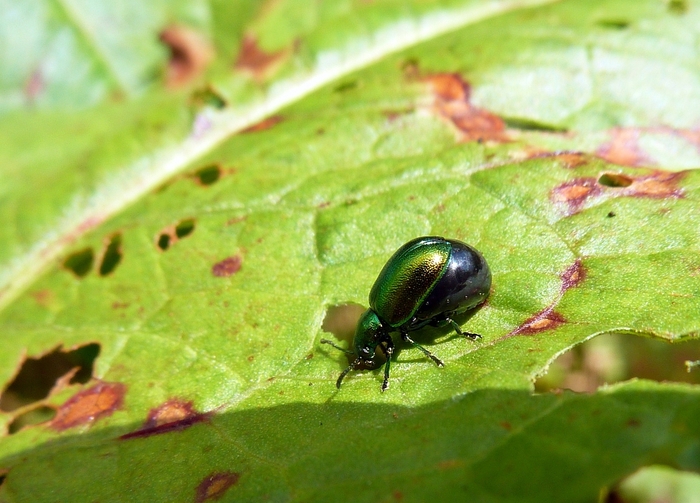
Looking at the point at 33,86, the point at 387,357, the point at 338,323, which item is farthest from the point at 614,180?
the point at 33,86

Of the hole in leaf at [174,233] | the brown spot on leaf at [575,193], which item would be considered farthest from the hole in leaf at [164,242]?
the brown spot on leaf at [575,193]

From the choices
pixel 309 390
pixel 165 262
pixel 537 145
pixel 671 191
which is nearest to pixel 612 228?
pixel 671 191

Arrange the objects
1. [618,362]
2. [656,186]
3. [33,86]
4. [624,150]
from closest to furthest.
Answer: [656,186] → [624,150] → [33,86] → [618,362]

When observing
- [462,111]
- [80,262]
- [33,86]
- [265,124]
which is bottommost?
[462,111]

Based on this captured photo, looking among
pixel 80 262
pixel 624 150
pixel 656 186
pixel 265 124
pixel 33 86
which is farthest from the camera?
pixel 33 86

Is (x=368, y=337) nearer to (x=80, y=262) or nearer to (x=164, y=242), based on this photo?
(x=164, y=242)

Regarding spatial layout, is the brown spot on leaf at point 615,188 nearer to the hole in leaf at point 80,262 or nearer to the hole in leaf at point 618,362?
the hole in leaf at point 618,362

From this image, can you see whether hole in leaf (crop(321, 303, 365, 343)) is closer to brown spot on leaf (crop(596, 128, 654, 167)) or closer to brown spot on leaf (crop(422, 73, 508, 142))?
brown spot on leaf (crop(422, 73, 508, 142))
